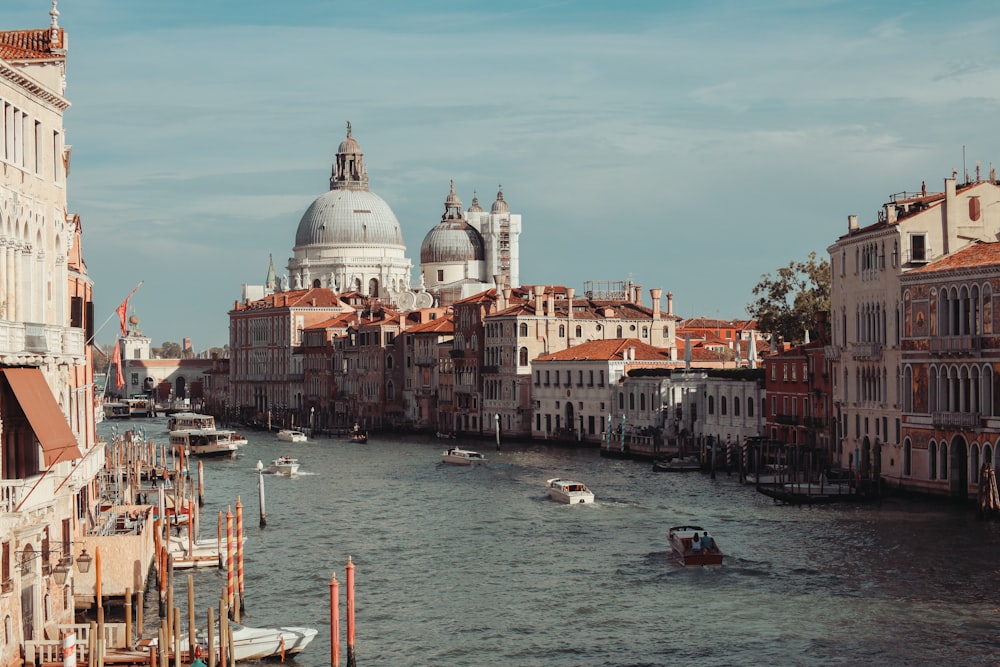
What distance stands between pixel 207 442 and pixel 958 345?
125 ft

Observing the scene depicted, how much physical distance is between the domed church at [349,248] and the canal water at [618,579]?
7167 centimetres

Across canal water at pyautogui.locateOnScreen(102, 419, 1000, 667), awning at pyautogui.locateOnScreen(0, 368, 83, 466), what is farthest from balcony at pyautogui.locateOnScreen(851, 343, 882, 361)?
awning at pyautogui.locateOnScreen(0, 368, 83, 466)

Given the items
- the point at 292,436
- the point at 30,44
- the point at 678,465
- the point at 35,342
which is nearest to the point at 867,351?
the point at 678,465

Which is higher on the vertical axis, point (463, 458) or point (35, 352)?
point (35, 352)

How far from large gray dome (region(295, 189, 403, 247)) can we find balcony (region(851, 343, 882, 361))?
251ft

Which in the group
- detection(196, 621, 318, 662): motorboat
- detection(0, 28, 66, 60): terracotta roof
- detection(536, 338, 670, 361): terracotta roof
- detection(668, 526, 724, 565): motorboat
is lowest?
detection(196, 621, 318, 662): motorboat

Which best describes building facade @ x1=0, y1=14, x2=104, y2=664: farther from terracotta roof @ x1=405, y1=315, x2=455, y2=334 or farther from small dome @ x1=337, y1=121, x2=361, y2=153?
small dome @ x1=337, y1=121, x2=361, y2=153

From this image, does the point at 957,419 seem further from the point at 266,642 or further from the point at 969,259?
the point at 266,642

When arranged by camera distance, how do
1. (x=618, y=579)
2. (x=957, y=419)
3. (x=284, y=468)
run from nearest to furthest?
(x=618, y=579)
(x=957, y=419)
(x=284, y=468)

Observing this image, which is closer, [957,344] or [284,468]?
[957,344]

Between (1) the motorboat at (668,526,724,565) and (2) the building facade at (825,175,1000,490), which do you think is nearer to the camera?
(1) the motorboat at (668,526,724,565)

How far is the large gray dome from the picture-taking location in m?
117

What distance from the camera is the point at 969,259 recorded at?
125 feet

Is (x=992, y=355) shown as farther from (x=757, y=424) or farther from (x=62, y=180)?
(x=62, y=180)
